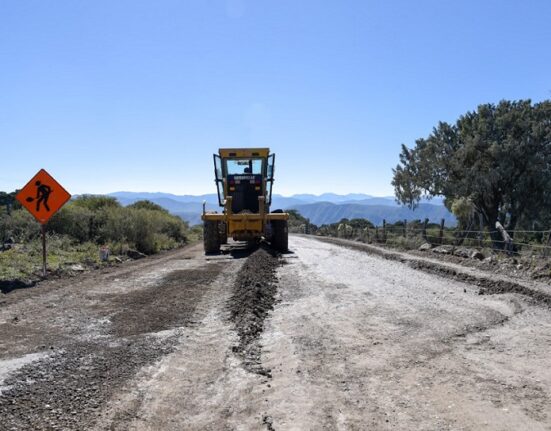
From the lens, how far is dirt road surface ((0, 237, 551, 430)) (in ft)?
12.7

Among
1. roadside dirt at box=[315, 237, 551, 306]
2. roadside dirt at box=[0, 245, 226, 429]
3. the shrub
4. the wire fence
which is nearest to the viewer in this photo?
roadside dirt at box=[0, 245, 226, 429]

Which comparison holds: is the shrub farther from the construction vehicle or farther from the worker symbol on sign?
the construction vehicle

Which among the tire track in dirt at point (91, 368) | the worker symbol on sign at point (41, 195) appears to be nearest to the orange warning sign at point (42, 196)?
the worker symbol on sign at point (41, 195)

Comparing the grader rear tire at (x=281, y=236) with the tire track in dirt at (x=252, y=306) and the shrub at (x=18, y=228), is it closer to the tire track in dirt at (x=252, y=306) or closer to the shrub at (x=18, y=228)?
the tire track in dirt at (x=252, y=306)

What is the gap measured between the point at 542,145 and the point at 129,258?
23.8 m

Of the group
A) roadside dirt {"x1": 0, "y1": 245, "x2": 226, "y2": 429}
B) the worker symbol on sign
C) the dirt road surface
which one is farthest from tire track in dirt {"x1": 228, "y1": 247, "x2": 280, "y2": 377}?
the worker symbol on sign

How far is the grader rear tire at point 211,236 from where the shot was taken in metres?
18.6

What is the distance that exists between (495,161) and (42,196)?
24542 mm

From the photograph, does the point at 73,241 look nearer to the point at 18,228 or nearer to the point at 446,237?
the point at 18,228

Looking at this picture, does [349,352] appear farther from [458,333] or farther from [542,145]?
[542,145]

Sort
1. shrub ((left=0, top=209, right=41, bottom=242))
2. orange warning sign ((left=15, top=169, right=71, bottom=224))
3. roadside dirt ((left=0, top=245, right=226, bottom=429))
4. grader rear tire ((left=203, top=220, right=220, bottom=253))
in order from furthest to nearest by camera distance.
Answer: grader rear tire ((left=203, top=220, right=220, bottom=253))
shrub ((left=0, top=209, right=41, bottom=242))
orange warning sign ((left=15, top=169, right=71, bottom=224))
roadside dirt ((left=0, top=245, right=226, bottom=429))

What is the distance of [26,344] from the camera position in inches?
233

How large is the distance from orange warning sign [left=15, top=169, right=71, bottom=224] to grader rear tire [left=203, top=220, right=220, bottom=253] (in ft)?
20.2

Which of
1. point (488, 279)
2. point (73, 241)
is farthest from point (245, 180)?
point (488, 279)
